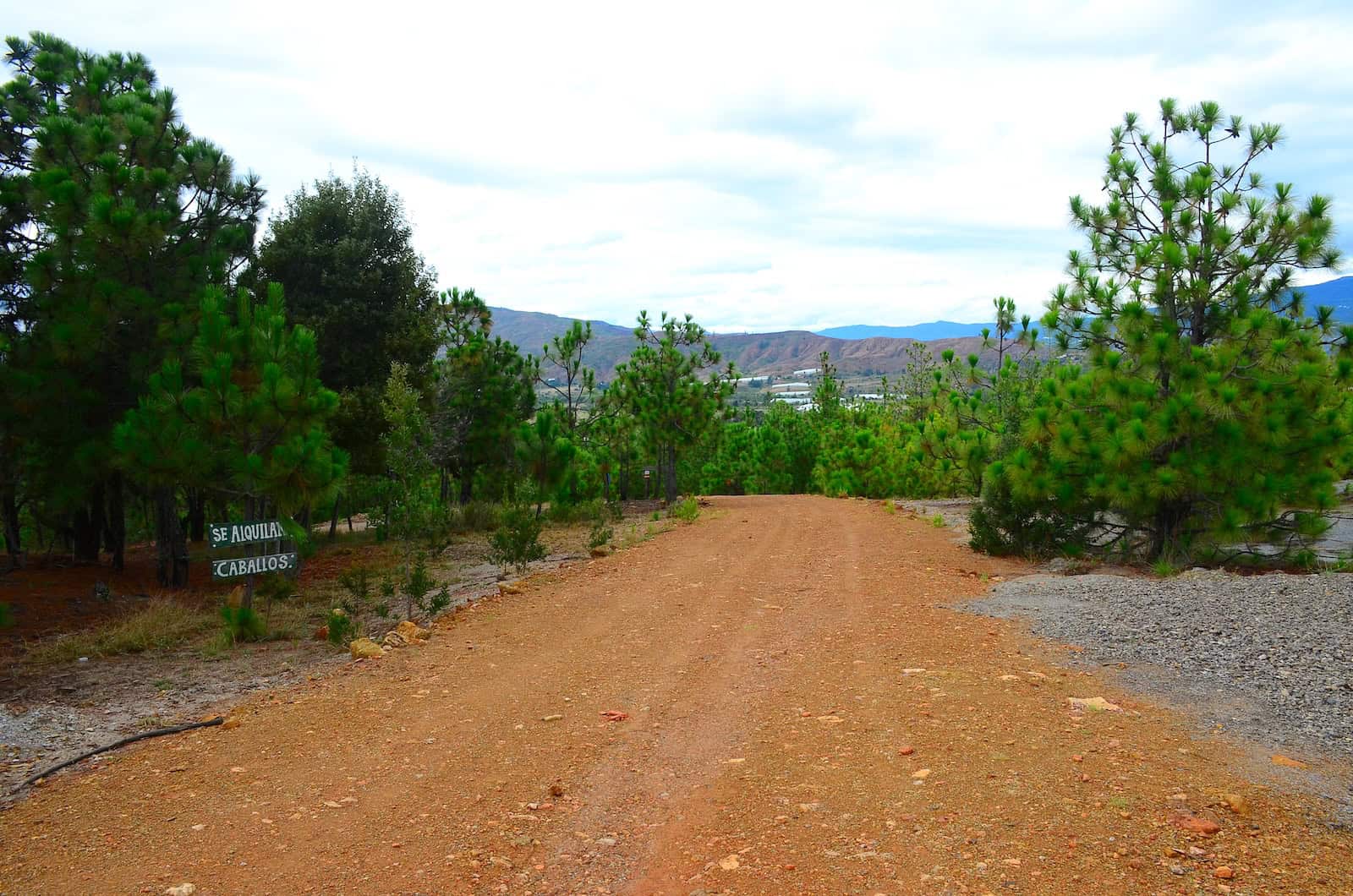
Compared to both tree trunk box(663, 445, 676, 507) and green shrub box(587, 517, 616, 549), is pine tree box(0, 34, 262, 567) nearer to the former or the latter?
green shrub box(587, 517, 616, 549)

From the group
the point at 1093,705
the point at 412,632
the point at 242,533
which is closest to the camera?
the point at 1093,705

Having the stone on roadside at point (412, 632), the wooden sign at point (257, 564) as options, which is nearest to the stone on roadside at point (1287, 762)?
the stone on roadside at point (412, 632)

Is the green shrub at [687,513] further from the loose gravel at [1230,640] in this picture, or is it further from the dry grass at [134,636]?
the dry grass at [134,636]

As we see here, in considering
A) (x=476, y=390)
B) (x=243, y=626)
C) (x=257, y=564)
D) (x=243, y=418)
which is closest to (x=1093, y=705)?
(x=257, y=564)

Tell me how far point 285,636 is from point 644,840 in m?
6.99

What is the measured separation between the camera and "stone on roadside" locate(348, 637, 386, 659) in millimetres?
8297

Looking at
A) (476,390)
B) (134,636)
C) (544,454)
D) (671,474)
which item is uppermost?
(476,390)

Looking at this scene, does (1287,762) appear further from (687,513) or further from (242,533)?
(687,513)

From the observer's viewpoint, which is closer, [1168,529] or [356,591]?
[356,591]

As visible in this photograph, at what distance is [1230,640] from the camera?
293 inches

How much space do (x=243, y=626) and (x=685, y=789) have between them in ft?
22.2

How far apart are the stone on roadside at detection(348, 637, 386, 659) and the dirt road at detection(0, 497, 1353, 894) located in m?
0.36

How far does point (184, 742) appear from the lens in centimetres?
606

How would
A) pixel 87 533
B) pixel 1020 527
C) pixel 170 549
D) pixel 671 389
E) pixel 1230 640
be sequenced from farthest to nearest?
pixel 671 389, pixel 87 533, pixel 1020 527, pixel 170 549, pixel 1230 640
